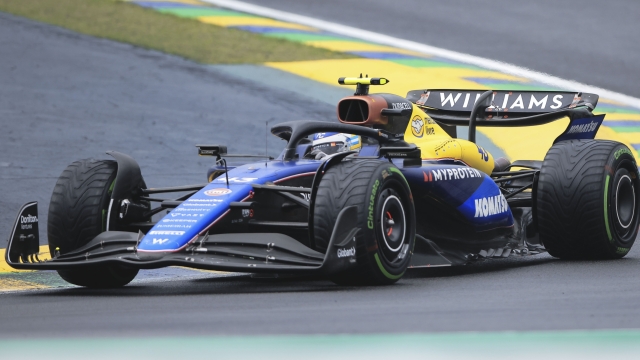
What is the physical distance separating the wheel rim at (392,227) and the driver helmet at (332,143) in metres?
1.12

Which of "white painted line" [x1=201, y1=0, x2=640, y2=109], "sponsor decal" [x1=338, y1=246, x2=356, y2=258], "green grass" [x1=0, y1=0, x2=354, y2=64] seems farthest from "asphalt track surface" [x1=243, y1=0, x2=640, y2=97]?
"sponsor decal" [x1=338, y1=246, x2=356, y2=258]

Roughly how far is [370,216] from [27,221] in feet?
7.84

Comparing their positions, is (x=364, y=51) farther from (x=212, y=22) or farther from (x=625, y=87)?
(x=625, y=87)

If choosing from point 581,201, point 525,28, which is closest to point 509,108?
point 581,201

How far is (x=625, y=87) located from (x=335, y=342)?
14.7 m

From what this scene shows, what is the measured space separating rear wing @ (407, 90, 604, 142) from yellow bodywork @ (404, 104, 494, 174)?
867mm

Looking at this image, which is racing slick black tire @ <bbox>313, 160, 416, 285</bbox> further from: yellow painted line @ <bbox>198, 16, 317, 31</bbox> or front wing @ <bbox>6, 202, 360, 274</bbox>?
yellow painted line @ <bbox>198, 16, 317, 31</bbox>

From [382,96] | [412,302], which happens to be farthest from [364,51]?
[412,302]

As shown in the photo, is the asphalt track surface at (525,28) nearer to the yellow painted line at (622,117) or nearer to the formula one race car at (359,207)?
Answer: the yellow painted line at (622,117)

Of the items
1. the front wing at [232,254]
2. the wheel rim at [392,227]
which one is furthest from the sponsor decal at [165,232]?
the wheel rim at [392,227]

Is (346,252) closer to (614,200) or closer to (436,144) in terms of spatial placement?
(436,144)

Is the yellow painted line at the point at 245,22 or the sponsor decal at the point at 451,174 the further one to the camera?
the yellow painted line at the point at 245,22

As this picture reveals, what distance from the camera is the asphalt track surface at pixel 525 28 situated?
782 inches

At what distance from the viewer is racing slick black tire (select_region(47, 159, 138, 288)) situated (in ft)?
26.5
